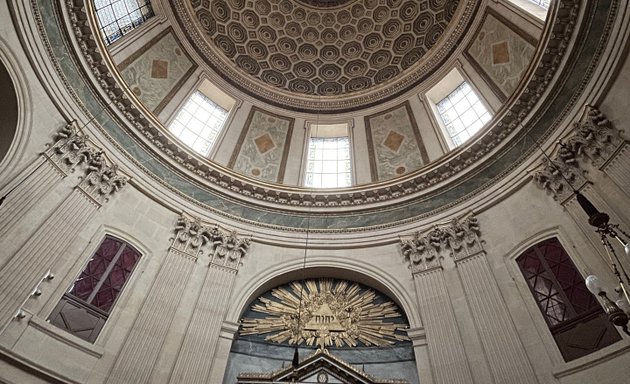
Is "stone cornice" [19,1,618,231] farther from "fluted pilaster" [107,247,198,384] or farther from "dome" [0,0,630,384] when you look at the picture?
"fluted pilaster" [107,247,198,384]

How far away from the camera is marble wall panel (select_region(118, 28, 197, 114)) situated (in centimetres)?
1257

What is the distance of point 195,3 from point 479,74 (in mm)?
10967

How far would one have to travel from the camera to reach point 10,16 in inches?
324

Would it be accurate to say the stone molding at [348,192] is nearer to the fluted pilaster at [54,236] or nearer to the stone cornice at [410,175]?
the stone cornice at [410,175]

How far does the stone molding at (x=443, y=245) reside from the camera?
9.68 m

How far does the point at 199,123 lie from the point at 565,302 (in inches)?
471

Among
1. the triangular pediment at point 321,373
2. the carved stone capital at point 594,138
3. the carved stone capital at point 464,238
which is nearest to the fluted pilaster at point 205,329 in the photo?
the triangular pediment at point 321,373

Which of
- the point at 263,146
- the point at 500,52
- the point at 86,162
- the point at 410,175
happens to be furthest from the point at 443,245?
the point at 86,162

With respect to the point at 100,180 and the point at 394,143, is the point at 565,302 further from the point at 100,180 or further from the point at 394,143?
the point at 100,180

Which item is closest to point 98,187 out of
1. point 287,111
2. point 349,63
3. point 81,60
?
point 81,60

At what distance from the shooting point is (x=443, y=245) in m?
10.1

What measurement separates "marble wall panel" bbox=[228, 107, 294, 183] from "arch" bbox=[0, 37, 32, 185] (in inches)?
239

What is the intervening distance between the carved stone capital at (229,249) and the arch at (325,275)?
744 mm

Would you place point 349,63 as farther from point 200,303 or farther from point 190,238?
point 200,303
